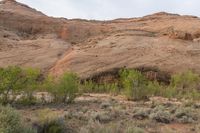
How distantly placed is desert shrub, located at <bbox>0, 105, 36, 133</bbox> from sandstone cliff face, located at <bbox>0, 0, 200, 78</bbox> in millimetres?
38544

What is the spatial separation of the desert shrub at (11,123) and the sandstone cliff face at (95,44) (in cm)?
3854

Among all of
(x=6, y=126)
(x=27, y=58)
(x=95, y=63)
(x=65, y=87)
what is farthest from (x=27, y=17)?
(x=6, y=126)

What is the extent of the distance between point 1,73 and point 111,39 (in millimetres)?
37387

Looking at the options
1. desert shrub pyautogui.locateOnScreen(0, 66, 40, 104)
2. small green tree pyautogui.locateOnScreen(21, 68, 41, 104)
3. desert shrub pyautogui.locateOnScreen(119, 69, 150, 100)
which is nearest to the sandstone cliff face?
desert shrub pyautogui.locateOnScreen(119, 69, 150, 100)

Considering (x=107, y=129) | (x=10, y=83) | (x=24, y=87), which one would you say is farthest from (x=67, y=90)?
→ (x=107, y=129)

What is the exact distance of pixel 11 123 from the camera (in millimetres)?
13688

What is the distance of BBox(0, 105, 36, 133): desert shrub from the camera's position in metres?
13.3

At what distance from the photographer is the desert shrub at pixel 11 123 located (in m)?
13.3

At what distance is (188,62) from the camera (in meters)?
53.1

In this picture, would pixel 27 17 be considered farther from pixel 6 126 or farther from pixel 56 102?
pixel 6 126

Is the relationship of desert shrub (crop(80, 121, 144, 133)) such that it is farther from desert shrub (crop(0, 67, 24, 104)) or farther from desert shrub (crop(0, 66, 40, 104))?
desert shrub (crop(0, 67, 24, 104))

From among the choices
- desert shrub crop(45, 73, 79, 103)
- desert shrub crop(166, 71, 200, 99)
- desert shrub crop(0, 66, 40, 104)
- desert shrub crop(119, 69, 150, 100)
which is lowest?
desert shrub crop(166, 71, 200, 99)

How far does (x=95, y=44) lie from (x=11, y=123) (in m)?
47.7

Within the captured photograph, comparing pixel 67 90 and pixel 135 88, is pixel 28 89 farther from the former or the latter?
pixel 135 88
